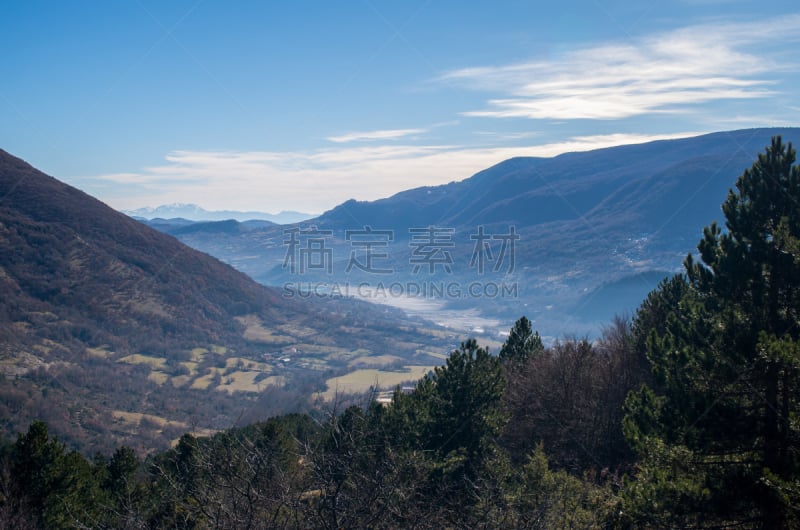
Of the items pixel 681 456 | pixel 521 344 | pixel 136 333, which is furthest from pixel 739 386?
pixel 136 333

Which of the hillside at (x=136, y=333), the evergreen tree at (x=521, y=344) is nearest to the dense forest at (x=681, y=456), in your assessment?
the evergreen tree at (x=521, y=344)

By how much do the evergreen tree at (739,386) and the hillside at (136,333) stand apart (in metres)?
47.1

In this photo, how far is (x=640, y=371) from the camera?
767 inches

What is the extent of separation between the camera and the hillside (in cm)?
6288

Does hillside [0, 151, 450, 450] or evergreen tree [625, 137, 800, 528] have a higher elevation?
evergreen tree [625, 137, 800, 528]

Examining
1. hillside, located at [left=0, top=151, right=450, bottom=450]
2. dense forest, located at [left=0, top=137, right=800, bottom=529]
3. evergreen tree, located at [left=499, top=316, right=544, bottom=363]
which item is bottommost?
hillside, located at [left=0, top=151, right=450, bottom=450]

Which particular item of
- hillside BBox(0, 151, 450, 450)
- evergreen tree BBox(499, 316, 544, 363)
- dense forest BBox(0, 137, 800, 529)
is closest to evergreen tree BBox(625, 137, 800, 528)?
dense forest BBox(0, 137, 800, 529)

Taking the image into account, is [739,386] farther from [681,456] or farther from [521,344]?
[521,344]

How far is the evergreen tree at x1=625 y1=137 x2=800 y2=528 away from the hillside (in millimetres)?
47111

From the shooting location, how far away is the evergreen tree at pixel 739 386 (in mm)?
9508

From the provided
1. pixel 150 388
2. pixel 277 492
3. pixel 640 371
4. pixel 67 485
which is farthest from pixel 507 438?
pixel 150 388

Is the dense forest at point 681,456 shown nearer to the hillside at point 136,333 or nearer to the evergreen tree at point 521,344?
the evergreen tree at point 521,344

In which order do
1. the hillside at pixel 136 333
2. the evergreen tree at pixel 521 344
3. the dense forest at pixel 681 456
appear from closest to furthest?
the dense forest at pixel 681 456 → the evergreen tree at pixel 521 344 → the hillside at pixel 136 333

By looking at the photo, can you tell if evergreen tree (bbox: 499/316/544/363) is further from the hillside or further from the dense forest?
the hillside
